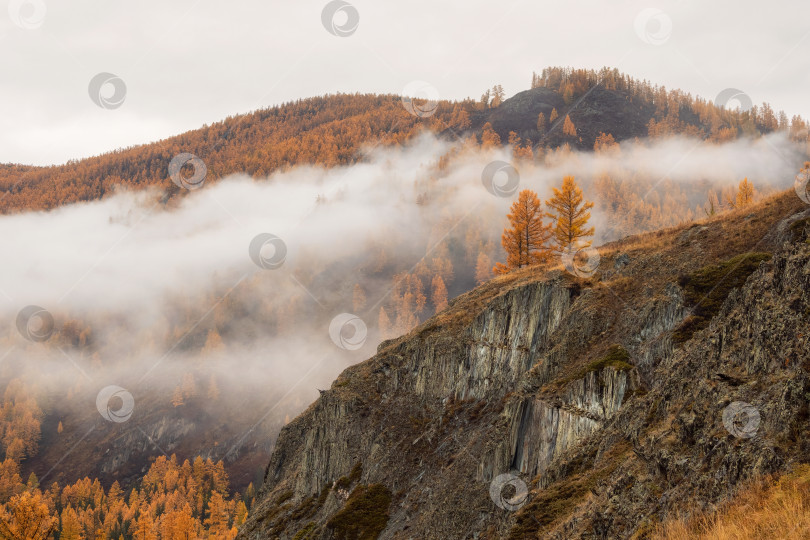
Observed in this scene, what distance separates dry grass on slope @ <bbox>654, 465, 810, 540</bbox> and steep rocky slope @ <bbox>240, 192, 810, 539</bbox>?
61 centimetres

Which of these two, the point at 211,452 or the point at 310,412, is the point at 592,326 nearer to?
the point at 310,412

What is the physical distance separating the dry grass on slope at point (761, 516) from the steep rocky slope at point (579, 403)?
2.01 feet

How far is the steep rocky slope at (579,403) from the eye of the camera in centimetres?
1266

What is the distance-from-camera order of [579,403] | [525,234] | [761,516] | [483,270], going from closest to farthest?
[761,516] < [579,403] < [525,234] < [483,270]

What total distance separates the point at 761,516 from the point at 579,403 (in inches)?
742

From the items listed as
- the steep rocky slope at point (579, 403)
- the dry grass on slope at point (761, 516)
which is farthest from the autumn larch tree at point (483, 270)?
the dry grass on slope at point (761, 516)

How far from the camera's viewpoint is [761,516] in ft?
28.5

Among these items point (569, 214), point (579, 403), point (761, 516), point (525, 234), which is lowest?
point (579, 403)

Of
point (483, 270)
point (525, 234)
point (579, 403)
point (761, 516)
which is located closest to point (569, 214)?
point (525, 234)

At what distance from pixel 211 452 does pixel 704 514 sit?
212m

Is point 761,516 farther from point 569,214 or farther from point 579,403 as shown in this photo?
point 569,214

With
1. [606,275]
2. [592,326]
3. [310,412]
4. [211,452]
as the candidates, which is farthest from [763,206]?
[211,452]

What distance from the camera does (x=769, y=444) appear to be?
1048 cm

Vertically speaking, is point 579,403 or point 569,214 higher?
point 569,214
